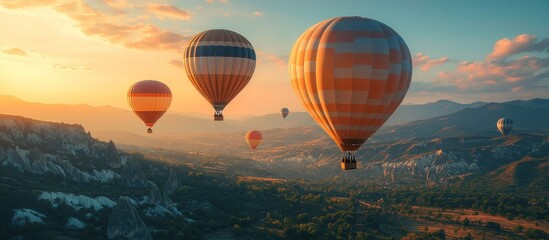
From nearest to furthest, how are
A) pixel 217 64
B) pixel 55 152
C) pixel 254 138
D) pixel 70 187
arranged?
pixel 217 64 → pixel 70 187 → pixel 55 152 → pixel 254 138

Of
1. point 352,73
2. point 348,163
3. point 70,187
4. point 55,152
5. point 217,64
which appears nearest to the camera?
point 352,73

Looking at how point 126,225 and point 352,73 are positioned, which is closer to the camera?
point 352,73

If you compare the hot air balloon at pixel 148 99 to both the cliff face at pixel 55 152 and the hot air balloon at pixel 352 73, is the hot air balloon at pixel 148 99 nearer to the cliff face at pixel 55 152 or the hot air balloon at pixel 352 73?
the cliff face at pixel 55 152

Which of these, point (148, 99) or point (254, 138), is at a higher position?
point (148, 99)

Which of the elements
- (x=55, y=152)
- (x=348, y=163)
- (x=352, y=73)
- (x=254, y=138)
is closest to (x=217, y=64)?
(x=352, y=73)

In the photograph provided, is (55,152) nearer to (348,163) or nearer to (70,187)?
(70,187)

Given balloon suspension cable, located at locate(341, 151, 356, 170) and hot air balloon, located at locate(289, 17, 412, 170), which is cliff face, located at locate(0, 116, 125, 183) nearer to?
hot air balloon, located at locate(289, 17, 412, 170)

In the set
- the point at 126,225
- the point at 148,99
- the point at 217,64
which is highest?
the point at 217,64
